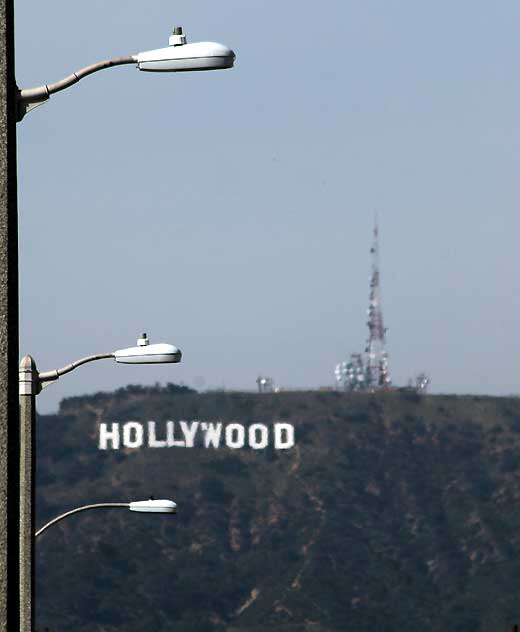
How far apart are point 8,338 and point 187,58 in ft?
10.4

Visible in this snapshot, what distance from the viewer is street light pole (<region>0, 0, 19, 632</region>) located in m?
11.8

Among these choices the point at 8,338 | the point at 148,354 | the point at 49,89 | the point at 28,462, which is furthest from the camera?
the point at 28,462

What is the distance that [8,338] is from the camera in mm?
11820

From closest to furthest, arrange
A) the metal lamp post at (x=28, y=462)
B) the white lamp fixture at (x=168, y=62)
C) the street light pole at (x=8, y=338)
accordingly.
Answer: the street light pole at (x=8, y=338)
the white lamp fixture at (x=168, y=62)
the metal lamp post at (x=28, y=462)

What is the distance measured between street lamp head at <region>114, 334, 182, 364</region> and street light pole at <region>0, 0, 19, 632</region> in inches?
393

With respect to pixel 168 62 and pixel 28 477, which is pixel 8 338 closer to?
pixel 168 62

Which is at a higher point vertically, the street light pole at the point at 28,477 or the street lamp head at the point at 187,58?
the street lamp head at the point at 187,58

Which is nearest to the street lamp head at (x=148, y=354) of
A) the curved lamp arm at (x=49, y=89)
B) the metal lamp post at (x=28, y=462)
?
the metal lamp post at (x=28, y=462)

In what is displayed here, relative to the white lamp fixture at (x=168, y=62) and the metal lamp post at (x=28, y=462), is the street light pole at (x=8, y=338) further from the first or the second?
the metal lamp post at (x=28, y=462)

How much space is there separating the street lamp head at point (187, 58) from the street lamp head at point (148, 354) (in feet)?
27.8

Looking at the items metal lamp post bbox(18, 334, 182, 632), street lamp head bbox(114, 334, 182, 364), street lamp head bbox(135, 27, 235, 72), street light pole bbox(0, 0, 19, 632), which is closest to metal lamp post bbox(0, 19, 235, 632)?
street light pole bbox(0, 0, 19, 632)

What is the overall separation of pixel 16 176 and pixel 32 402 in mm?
13212

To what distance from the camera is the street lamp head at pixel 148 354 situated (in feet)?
72.4

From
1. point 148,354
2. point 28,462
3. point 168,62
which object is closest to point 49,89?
point 168,62
